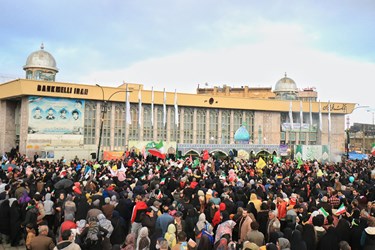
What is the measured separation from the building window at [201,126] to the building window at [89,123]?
15009mm

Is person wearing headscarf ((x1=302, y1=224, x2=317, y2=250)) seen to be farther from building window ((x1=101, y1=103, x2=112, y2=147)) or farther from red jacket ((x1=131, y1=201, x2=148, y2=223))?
building window ((x1=101, y1=103, x2=112, y2=147))

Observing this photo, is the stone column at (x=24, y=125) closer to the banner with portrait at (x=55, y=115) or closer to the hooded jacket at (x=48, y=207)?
the banner with portrait at (x=55, y=115)

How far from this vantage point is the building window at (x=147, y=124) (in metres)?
47.2

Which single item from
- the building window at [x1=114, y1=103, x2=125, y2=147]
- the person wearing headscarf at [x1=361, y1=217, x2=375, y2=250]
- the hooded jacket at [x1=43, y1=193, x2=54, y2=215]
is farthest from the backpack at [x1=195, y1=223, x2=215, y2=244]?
the building window at [x1=114, y1=103, x2=125, y2=147]

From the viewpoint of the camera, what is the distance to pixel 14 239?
9.86 m

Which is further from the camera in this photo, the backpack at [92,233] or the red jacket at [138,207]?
the red jacket at [138,207]

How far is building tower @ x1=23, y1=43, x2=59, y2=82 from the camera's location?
46.4m

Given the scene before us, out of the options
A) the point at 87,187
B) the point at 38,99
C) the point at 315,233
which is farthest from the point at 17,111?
the point at 315,233

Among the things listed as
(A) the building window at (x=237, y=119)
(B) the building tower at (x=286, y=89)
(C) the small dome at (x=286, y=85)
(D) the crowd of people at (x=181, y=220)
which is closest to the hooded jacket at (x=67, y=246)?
Answer: (D) the crowd of people at (x=181, y=220)

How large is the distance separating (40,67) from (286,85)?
4145 cm

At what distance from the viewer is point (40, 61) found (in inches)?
1833

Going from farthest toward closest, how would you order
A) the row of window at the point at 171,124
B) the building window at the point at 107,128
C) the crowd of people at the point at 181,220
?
1. the building window at the point at 107,128
2. the row of window at the point at 171,124
3. the crowd of people at the point at 181,220

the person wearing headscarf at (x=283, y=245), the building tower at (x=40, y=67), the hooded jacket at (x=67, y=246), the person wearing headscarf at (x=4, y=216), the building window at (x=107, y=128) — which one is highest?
the building tower at (x=40, y=67)

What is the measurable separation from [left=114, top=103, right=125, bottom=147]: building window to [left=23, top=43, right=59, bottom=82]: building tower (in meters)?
9.82
